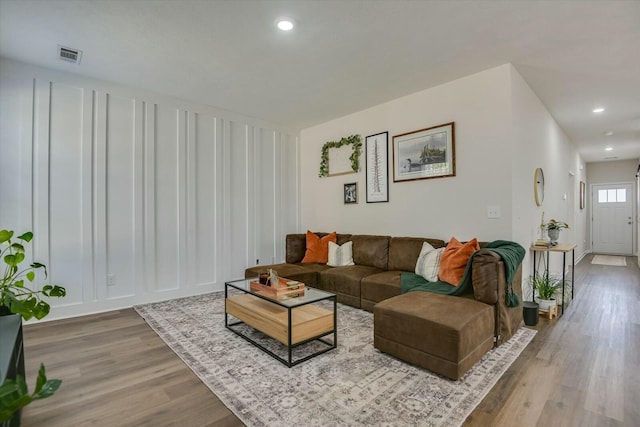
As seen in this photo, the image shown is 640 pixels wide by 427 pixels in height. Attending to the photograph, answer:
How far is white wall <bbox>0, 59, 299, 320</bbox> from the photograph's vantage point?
3.25m

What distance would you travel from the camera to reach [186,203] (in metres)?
4.30

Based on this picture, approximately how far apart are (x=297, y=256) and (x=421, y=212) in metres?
2.03

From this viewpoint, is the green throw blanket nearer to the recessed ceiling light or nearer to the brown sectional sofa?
the brown sectional sofa

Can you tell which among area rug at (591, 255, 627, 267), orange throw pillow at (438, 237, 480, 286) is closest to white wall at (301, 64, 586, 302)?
orange throw pillow at (438, 237, 480, 286)

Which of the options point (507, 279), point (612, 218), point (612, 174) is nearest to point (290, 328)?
point (507, 279)

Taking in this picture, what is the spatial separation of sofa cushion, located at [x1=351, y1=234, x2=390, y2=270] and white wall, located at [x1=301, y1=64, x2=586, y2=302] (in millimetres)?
267

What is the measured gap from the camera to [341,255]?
437 centimetres

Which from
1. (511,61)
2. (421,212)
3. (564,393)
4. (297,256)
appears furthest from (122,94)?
(564,393)

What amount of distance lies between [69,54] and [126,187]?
147 centimetres

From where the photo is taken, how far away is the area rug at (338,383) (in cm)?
177

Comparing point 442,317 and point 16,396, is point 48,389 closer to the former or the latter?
point 16,396

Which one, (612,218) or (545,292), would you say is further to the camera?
(612,218)

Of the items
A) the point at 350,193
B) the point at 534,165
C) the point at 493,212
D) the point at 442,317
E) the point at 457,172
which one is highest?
the point at 534,165

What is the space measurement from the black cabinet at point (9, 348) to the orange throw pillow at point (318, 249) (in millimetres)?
3320
